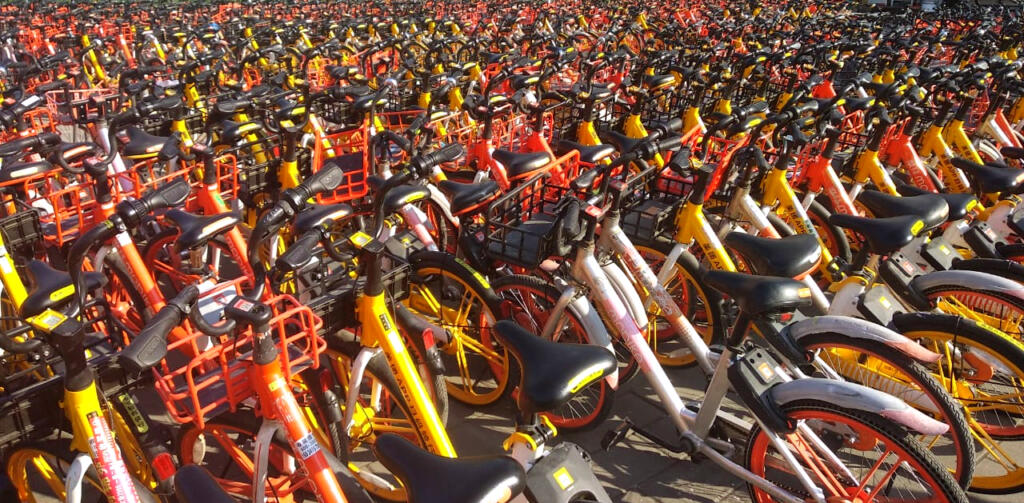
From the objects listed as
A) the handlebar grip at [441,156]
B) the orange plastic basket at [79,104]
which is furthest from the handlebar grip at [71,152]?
the handlebar grip at [441,156]

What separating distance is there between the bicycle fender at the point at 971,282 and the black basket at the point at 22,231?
4.76 metres

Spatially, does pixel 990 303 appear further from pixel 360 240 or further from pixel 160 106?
pixel 160 106

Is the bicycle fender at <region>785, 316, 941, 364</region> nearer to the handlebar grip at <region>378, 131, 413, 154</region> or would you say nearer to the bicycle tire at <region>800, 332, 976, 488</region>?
the bicycle tire at <region>800, 332, 976, 488</region>

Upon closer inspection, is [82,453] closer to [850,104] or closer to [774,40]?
[850,104]

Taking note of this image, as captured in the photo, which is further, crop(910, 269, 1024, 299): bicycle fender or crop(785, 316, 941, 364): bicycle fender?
crop(910, 269, 1024, 299): bicycle fender

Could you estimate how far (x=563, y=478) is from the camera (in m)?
2.25

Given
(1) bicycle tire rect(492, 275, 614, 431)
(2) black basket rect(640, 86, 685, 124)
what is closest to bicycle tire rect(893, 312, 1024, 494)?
(1) bicycle tire rect(492, 275, 614, 431)

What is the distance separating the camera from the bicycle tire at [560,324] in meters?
3.30

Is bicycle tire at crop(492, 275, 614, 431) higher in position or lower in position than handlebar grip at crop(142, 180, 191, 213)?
lower

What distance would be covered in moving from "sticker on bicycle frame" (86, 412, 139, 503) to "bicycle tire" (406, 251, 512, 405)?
162cm

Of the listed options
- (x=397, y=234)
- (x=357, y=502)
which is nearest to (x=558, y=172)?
(x=397, y=234)

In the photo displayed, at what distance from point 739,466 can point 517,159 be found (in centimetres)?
235

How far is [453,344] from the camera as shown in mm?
3545

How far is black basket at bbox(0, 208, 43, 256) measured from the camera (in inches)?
138
